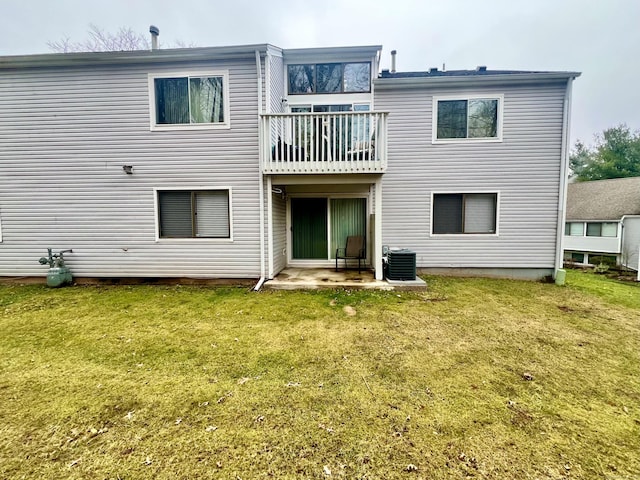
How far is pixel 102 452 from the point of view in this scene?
81.1 inches

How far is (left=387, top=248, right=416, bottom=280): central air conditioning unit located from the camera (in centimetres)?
669

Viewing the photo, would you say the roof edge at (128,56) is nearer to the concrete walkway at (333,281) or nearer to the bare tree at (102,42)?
the concrete walkway at (333,281)

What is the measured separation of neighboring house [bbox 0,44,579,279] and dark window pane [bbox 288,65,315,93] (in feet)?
1.54

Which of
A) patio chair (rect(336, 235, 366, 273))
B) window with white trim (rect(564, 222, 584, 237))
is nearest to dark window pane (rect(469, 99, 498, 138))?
patio chair (rect(336, 235, 366, 273))

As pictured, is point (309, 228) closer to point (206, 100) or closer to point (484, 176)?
point (206, 100)

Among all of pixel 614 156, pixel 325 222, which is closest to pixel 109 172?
pixel 325 222

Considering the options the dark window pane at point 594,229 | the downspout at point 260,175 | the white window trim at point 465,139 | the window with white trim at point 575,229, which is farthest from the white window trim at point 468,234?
the dark window pane at point 594,229

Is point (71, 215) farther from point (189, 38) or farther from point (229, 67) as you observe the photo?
point (189, 38)

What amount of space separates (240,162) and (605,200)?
22378mm

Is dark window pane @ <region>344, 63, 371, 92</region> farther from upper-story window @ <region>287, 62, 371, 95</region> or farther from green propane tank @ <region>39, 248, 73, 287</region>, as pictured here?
green propane tank @ <region>39, 248, 73, 287</region>

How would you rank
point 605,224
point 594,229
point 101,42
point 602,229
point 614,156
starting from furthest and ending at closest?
1. point 614,156
2. point 594,229
3. point 602,229
4. point 605,224
5. point 101,42

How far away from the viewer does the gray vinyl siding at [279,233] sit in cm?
743

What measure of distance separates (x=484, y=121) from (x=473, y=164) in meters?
1.18

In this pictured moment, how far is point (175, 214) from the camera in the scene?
705 centimetres
